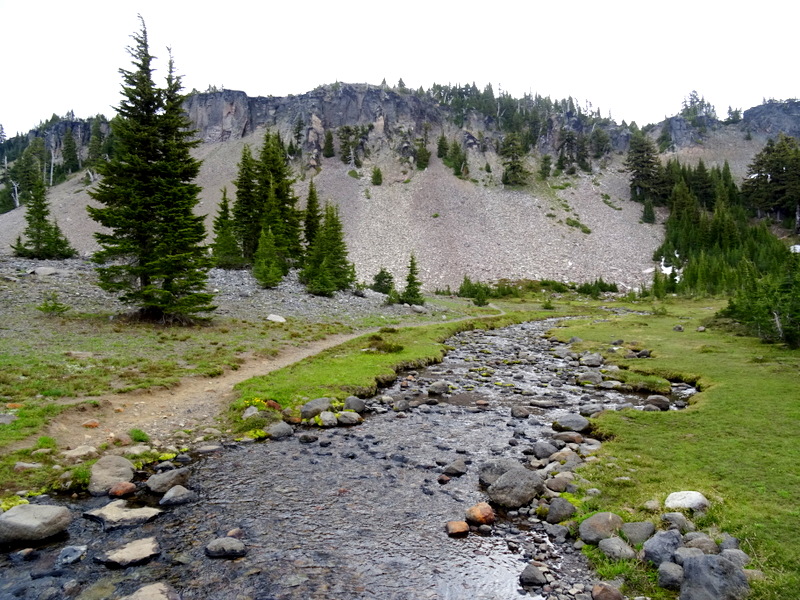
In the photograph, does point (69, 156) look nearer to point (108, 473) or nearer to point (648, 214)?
point (108, 473)

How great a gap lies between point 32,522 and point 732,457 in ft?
55.5

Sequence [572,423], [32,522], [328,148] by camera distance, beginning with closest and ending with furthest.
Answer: [32,522], [572,423], [328,148]

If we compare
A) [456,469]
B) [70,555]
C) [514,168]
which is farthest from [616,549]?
[514,168]

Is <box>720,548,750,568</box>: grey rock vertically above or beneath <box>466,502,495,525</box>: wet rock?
above

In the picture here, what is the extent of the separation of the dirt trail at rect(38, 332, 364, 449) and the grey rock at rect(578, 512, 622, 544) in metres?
12.3

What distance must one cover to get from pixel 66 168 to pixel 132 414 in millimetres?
187786

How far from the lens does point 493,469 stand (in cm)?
1202

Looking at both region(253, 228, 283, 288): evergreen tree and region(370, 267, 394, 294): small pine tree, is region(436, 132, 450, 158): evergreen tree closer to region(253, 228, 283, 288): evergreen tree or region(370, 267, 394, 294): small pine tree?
region(370, 267, 394, 294): small pine tree

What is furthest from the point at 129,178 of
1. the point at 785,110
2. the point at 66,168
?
the point at 785,110

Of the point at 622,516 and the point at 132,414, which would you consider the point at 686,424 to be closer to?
the point at 622,516

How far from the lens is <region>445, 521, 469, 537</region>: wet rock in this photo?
9398mm

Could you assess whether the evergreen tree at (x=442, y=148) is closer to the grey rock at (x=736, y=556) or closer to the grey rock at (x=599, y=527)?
the grey rock at (x=599, y=527)

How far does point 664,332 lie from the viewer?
1567 inches

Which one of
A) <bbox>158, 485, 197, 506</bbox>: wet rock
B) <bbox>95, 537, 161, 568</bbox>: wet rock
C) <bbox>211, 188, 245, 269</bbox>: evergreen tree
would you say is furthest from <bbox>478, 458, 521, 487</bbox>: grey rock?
<bbox>211, 188, 245, 269</bbox>: evergreen tree
